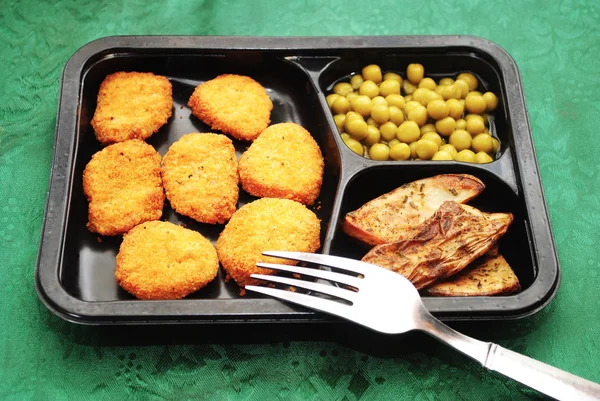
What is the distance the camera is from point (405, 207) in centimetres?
255

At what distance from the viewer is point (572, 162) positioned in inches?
117

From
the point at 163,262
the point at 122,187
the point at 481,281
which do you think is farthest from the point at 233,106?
the point at 481,281

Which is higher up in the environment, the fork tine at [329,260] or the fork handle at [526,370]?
the fork tine at [329,260]

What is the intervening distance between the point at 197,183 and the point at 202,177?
0.12ft

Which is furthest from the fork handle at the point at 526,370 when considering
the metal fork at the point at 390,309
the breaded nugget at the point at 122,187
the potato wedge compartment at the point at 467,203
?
the breaded nugget at the point at 122,187

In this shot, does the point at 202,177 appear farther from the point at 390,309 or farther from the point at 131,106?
the point at 390,309

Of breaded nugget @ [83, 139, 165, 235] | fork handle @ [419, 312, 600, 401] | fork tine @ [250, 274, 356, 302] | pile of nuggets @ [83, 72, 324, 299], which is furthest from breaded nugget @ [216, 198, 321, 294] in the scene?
fork handle @ [419, 312, 600, 401]

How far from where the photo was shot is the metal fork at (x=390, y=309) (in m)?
2.00

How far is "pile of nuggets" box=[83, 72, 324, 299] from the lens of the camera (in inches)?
94.8

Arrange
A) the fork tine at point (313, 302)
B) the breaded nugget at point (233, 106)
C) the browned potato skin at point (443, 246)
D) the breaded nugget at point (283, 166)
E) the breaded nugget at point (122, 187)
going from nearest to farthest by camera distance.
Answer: the fork tine at point (313, 302) < the browned potato skin at point (443, 246) < the breaded nugget at point (122, 187) < the breaded nugget at point (283, 166) < the breaded nugget at point (233, 106)

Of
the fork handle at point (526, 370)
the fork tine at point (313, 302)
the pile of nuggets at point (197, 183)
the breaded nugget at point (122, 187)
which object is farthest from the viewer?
the breaded nugget at point (122, 187)

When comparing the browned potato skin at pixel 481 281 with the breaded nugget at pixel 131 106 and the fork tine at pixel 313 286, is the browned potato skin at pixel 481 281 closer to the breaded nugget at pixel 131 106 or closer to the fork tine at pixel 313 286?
the fork tine at pixel 313 286

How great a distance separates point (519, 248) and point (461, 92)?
85cm

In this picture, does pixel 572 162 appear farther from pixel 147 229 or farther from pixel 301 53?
pixel 147 229
